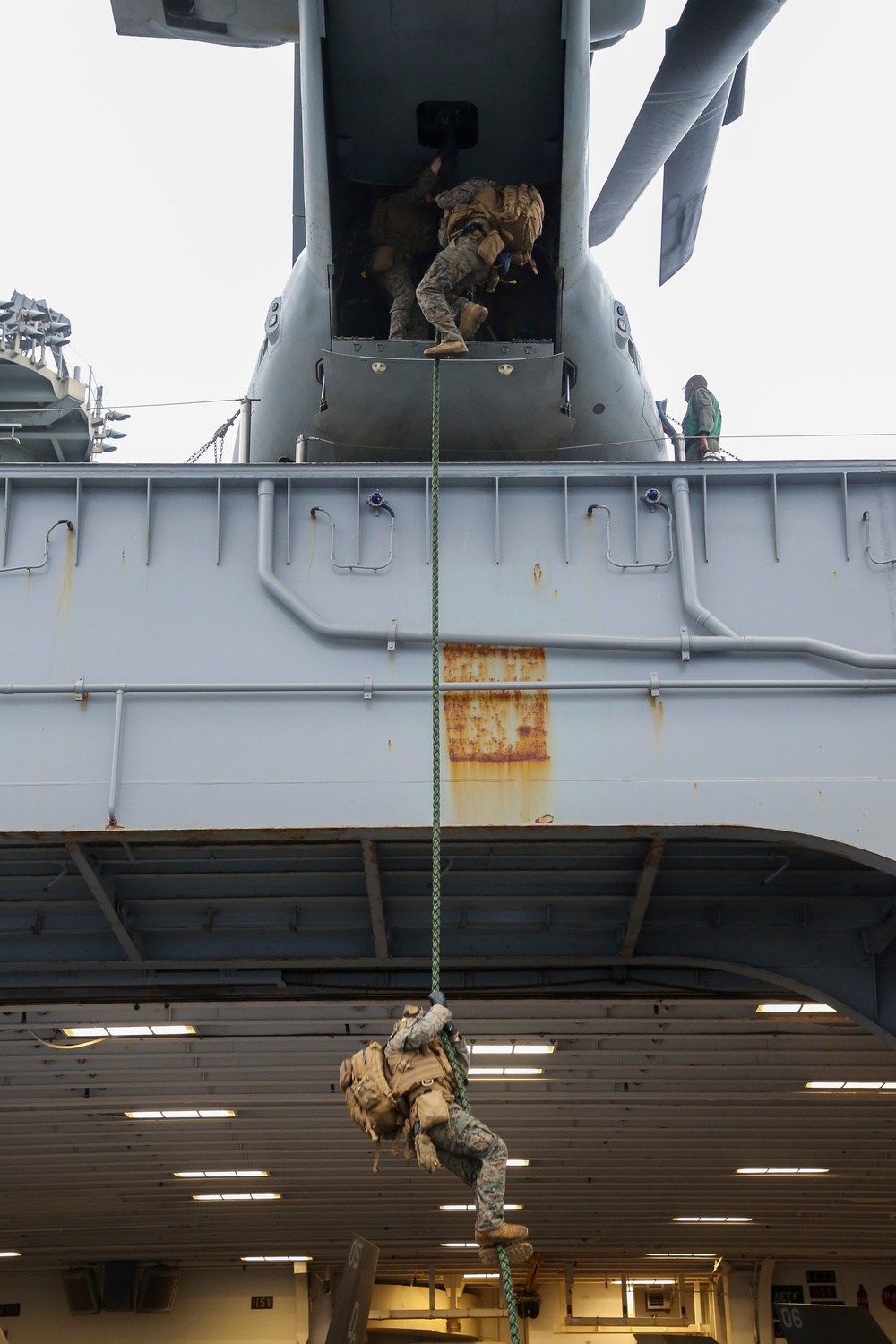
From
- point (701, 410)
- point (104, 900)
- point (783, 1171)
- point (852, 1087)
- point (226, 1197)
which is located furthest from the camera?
point (226, 1197)

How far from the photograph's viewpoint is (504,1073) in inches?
519

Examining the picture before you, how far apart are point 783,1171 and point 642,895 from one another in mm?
9929

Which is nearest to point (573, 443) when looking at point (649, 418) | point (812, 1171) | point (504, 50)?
point (649, 418)

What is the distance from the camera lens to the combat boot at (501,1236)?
213 inches

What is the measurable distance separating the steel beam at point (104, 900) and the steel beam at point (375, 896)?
182cm

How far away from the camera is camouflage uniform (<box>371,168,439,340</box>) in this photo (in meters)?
10.2

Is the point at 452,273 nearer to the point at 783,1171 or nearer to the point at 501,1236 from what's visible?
the point at 501,1236

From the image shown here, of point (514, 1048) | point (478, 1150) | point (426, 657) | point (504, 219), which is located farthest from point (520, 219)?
point (514, 1048)

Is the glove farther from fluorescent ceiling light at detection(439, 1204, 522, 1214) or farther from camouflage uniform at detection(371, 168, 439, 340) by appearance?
fluorescent ceiling light at detection(439, 1204, 522, 1214)

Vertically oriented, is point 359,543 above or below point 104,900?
above

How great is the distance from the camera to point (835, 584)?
8281 mm

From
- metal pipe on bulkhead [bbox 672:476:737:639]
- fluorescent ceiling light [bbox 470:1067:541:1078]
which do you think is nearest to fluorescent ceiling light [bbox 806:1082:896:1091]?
fluorescent ceiling light [bbox 470:1067:541:1078]

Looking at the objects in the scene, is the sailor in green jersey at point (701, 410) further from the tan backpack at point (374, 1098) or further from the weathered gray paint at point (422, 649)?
the tan backpack at point (374, 1098)

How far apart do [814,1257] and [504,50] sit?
71.8ft
